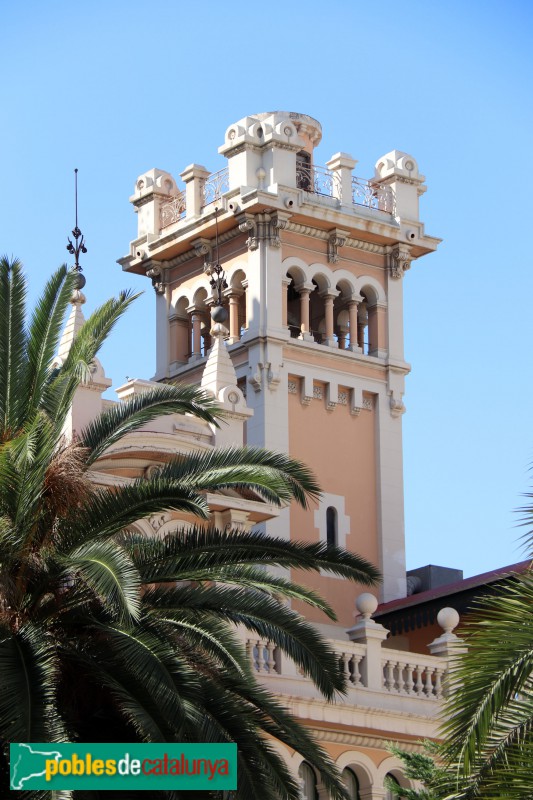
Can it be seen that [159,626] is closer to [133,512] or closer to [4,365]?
[133,512]

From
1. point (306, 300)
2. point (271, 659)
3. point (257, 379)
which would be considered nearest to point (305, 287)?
point (306, 300)

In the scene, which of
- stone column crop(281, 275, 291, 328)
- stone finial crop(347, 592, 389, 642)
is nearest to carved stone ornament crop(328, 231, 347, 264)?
stone column crop(281, 275, 291, 328)

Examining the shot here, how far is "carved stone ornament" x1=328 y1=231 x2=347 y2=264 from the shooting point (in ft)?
153

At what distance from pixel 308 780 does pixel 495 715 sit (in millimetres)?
11938

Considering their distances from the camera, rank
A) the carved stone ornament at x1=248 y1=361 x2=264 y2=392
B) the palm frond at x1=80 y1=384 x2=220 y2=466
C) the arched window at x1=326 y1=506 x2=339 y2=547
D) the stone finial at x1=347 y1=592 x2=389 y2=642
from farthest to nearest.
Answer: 1. the arched window at x1=326 y1=506 x2=339 y2=547
2. the carved stone ornament at x1=248 y1=361 x2=264 y2=392
3. the stone finial at x1=347 y1=592 x2=389 y2=642
4. the palm frond at x1=80 y1=384 x2=220 y2=466

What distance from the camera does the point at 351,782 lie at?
29875mm

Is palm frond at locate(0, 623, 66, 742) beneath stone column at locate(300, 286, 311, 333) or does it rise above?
beneath

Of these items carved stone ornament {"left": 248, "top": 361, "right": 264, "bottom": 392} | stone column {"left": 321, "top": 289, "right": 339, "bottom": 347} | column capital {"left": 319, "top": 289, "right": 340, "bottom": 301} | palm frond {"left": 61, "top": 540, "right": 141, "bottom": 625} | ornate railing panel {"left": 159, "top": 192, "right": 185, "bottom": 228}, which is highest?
ornate railing panel {"left": 159, "top": 192, "right": 185, "bottom": 228}

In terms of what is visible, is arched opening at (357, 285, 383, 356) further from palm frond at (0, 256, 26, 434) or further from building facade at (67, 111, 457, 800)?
palm frond at (0, 256, 26, 434)

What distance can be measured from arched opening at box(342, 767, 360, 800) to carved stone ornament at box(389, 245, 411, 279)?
20.1 metres

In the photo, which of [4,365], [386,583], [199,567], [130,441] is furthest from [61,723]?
[386,583]

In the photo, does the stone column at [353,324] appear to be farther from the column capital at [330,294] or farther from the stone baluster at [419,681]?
the stone baluster at [419,681]

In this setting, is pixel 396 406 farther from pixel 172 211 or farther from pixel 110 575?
pixel 110 575

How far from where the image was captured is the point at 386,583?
148 ft
